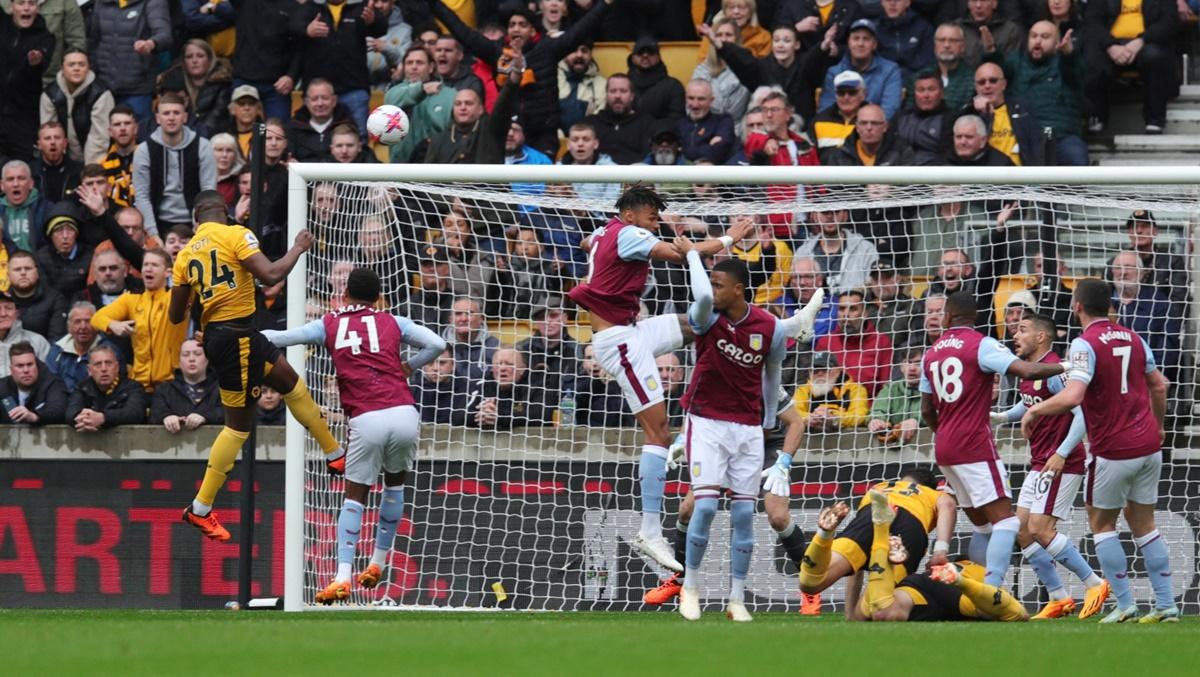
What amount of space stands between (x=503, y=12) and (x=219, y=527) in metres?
7.15

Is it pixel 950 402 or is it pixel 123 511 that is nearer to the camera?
pixel 950 402

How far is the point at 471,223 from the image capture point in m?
13.6

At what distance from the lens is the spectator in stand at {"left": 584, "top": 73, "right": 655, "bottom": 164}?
50.9ft

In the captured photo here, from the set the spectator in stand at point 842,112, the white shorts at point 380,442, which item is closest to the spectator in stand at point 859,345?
the spectator in stand at point 842,112

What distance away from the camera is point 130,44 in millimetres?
16750

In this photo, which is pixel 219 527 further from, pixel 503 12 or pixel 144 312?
pixel 503 12

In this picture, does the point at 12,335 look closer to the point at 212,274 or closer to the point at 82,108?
the point at 82,108

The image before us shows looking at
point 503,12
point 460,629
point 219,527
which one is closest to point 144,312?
point 219,527

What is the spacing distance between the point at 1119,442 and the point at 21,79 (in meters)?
10.9

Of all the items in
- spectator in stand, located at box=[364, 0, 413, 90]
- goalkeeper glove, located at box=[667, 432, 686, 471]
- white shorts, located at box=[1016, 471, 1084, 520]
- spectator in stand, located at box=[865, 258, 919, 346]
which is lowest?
white shorts, located at box=[1016, 471, 1084, 520]

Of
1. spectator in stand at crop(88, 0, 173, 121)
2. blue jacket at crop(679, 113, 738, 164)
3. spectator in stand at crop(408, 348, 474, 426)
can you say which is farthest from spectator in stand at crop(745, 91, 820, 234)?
spectator in stand at crop(88, 0, 173, 121)

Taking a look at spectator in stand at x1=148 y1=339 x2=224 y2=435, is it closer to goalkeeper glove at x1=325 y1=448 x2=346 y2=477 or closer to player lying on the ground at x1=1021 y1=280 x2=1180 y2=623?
goalkeeper glove at x1=325 y1=448 x2=346 y2=477

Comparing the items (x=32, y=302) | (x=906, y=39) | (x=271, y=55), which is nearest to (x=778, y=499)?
(x=906, y=39)

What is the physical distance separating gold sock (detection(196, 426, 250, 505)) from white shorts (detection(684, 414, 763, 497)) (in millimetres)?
3099
